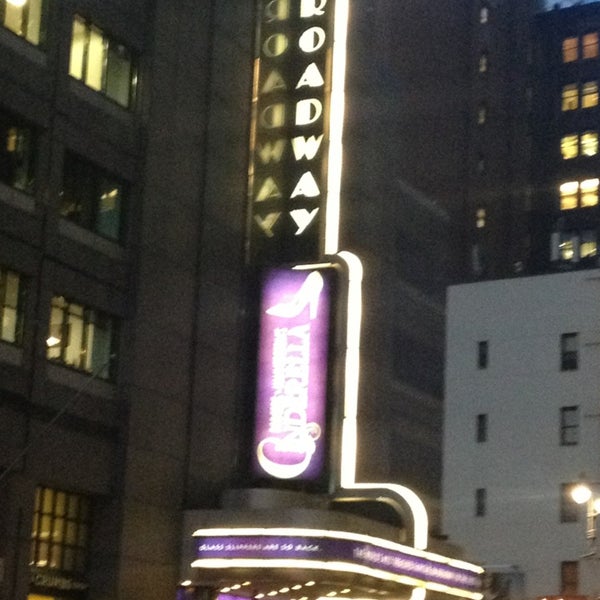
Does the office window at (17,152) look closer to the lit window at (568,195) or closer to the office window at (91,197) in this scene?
the office window at (91,197)

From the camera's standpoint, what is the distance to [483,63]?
300ft

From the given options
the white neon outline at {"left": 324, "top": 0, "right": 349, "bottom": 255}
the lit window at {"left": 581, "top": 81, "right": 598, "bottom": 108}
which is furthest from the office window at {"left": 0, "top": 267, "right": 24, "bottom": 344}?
the lit window at {"left": 581, "top": 81, "right": 598, "bottom": 108}

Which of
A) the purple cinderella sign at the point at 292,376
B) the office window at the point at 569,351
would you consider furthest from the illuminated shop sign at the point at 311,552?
the office window at the point at 569,351

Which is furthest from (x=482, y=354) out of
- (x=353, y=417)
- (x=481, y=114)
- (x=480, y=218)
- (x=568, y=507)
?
(x=353, y=417)

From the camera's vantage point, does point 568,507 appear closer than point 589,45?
Yes

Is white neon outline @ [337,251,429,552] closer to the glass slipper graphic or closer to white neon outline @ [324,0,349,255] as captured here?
white neon outline @ [324,0,349,255]

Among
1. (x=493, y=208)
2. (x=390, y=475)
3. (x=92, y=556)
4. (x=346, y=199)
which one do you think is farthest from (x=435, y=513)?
(x=493, y=208)

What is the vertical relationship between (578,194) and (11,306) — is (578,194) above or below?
above

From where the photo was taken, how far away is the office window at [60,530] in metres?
30.2

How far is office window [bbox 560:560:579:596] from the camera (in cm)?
6331

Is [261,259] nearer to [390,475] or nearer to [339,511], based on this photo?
[339,511]

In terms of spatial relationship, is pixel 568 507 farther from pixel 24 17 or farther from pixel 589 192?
pixel 24 17

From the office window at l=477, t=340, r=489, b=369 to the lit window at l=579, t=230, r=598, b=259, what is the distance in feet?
92.2

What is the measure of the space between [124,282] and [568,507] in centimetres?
3700
